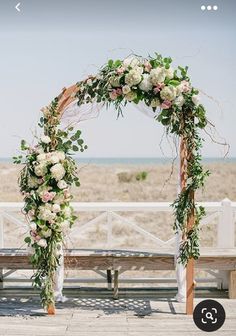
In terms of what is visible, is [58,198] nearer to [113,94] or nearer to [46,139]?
[46,139]

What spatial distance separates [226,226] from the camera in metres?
5.10

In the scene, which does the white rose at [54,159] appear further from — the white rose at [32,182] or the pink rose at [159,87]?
the pink rose at [159,87]

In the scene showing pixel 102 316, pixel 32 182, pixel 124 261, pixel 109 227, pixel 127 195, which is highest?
pixel 32 182

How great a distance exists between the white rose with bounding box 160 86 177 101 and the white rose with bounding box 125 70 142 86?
223mm

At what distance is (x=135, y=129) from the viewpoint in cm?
5488

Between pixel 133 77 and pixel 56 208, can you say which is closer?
pixel 133 77

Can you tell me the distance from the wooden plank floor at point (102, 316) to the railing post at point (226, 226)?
55cm

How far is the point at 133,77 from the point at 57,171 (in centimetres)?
98

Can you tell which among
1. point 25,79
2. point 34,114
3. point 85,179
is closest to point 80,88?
point 34,114

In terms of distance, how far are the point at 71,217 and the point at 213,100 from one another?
1.54m

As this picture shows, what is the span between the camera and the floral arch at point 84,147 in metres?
3.99

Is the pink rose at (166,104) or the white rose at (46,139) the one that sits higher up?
the pink rose at (166,104)

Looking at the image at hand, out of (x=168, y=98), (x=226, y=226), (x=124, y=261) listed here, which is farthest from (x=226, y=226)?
(x=168, y=98)

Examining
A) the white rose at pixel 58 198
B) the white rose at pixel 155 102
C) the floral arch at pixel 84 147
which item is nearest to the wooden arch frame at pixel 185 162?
the floral arch at pixel 84 147
